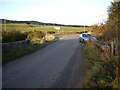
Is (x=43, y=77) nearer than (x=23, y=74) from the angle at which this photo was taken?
Yes

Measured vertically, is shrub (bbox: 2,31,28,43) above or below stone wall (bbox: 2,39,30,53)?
above

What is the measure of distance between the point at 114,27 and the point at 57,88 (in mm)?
5088

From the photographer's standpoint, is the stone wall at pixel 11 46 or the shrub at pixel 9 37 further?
the shrub at pixel 9 37

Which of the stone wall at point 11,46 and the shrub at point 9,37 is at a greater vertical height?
the shrub at point 9,37

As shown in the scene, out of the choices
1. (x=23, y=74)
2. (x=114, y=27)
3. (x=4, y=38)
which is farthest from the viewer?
(x=4, y=38)

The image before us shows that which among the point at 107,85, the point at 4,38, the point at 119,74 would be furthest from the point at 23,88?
the point at 4,38

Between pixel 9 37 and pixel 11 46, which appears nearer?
pixel 11 46

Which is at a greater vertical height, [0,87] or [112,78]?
[112,78]

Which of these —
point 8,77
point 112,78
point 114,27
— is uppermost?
point 114,27

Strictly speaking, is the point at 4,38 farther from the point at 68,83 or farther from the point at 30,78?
the point at 68,83

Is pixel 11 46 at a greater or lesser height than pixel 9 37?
lesser

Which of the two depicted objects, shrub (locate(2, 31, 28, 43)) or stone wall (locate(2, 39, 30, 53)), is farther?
shrub (locate(2, 31, 28, 43))

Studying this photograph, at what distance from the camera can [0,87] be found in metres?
6.20

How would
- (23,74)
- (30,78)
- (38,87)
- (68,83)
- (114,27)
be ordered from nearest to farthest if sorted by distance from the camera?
(38,87) < (68,83) < (30,78) < (23,74) < (114,27)
